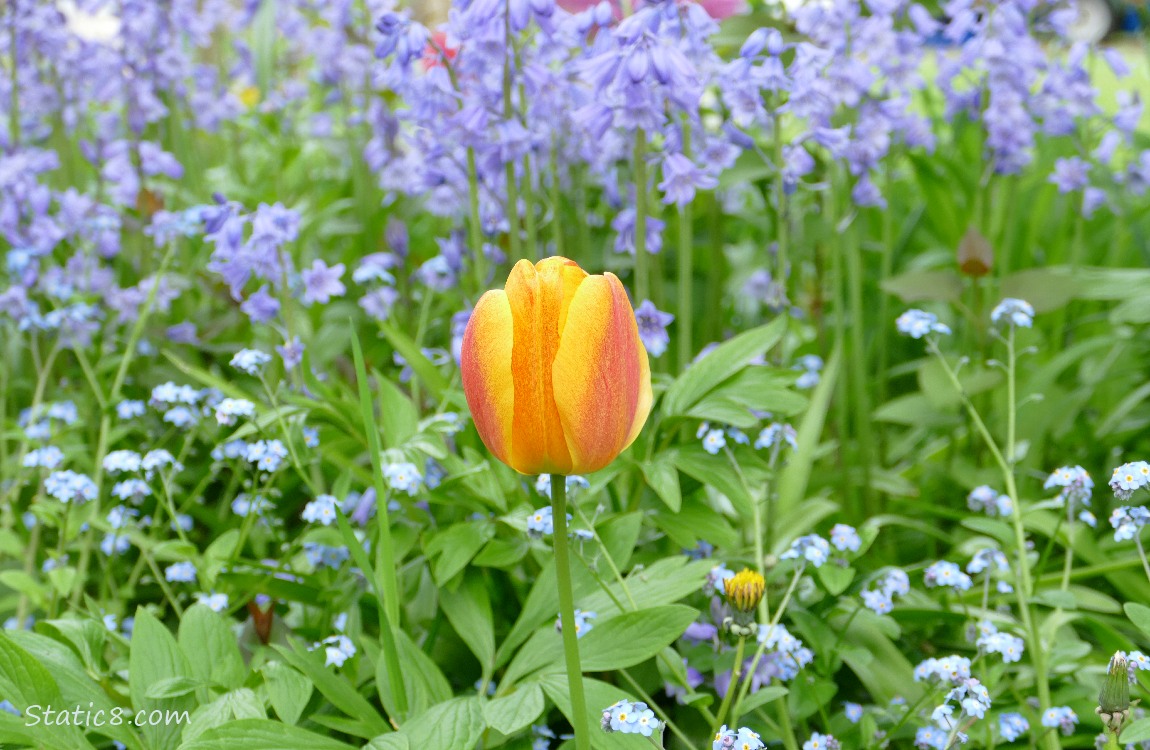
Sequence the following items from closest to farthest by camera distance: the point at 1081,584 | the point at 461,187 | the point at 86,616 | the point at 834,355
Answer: the point at 86,616, the point at 1081,584, the point at 834,355, the point at 461,187

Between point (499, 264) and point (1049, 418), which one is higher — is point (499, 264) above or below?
above

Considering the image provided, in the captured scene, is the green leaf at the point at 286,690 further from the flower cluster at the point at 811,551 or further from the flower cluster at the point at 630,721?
the flower cluster at the point at 811,551

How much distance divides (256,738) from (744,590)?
594mm

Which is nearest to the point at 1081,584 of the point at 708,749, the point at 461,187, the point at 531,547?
the point at 708,749

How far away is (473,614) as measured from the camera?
163 centimetres

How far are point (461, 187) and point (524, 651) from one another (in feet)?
4.62

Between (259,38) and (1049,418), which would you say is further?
(259,38)

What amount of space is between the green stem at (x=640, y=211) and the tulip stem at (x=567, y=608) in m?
0.93

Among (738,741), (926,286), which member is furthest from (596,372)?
(926,286)

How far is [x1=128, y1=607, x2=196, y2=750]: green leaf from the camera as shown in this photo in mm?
1392

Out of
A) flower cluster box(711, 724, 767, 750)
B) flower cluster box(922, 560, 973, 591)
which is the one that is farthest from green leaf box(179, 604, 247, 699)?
flower cluster box(922, 560, 973, 591)

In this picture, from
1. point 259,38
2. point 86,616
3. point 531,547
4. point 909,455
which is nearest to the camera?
point 531,547

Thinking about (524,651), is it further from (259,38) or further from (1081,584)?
(259,38)

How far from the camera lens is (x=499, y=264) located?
2.62m
